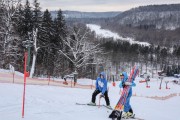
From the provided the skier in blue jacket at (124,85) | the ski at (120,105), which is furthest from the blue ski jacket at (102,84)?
the ski at (120,105)

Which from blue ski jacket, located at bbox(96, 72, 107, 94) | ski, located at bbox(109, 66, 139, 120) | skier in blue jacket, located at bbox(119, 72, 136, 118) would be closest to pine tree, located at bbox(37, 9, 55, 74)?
blue ski jacket, located at bbox(96, 72, 107, 94)

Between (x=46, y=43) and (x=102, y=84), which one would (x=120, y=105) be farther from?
(x=46, y=43)

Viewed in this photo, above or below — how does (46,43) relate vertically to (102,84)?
above

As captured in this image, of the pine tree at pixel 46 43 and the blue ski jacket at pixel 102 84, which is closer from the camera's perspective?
the blue ski jacket at pixel 102 84

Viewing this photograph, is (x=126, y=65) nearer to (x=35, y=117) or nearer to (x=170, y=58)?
(x=170, y=58)

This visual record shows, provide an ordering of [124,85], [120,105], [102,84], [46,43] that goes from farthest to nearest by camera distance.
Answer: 1. [46,43]
2. [102,84]
3. [124,85]
4. [120,105]

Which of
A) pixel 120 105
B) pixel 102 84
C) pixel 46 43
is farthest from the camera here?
pixel 46 43

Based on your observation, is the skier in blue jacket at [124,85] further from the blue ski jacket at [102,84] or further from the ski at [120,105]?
the blue ski jacket at [102,84]

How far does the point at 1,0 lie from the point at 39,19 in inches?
562

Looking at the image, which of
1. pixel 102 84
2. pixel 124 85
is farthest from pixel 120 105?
pixel 102 84

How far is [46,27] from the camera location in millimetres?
55000

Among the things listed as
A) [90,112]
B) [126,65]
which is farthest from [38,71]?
[126,65]

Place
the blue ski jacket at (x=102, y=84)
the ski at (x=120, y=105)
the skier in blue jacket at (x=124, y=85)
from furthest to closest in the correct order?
the blue ski jacket at (x=102, y=84) < the skier in blue jacket at (x=124, y=85) < the ski at (x=120, y=105)

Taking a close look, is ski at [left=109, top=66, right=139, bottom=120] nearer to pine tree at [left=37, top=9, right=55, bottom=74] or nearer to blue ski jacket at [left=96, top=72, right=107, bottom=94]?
blue ski jacket at [left=96, top=72, right=107, bottom=94]
